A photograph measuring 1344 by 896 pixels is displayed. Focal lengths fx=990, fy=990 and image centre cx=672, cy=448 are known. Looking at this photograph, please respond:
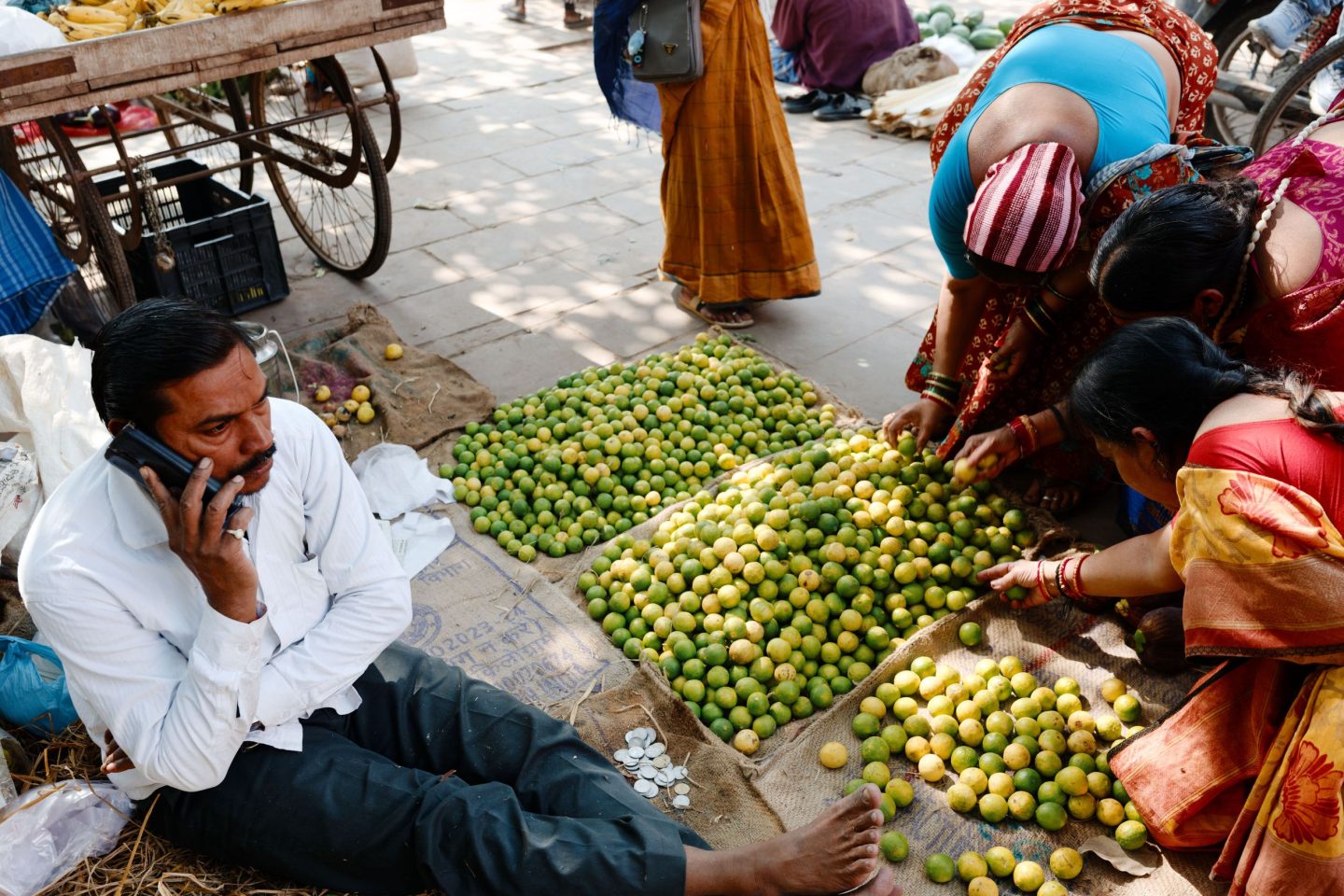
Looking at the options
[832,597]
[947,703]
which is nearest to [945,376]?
[832,597]

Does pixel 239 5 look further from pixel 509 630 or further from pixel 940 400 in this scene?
pixel 940 400

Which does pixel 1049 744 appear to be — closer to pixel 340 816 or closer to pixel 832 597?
pixel 832 597

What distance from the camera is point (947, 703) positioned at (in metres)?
2.72

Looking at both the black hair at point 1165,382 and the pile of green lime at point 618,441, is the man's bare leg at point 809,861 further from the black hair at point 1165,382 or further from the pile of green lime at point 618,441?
the pile of green lime at point 618,441

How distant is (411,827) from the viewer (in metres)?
2.12

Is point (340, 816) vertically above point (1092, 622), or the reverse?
point (340, 816)

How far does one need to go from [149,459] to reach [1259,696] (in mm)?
2338

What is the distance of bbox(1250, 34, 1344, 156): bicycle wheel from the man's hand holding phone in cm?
568

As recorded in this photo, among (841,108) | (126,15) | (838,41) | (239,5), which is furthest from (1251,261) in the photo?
(838,41)

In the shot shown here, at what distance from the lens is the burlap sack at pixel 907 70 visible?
7.72 m

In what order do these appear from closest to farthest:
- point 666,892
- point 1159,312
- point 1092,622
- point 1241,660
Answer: point 666,892 → point 1241,660 → point 1159,312 → point 1092,622

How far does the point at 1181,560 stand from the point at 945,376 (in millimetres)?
1405

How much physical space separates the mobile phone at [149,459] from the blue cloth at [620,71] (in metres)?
3.06

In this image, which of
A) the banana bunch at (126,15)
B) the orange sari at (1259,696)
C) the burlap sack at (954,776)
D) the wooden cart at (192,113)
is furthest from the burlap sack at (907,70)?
the orange sari at (1259,696)
